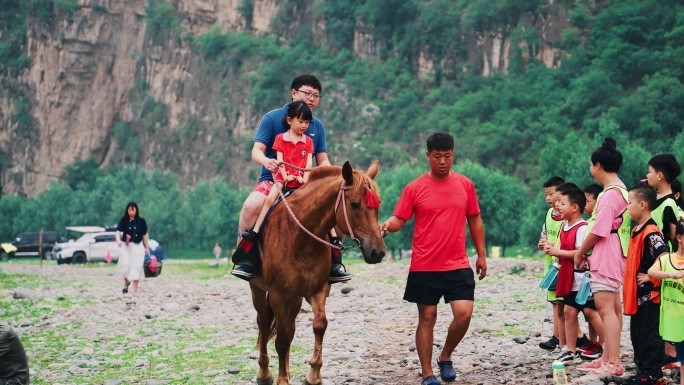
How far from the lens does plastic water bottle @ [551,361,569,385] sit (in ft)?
27.0

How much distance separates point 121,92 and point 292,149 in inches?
4564

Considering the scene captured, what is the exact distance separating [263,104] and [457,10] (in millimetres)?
23543

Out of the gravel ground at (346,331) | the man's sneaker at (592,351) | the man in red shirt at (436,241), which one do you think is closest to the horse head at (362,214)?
the man in red shirt at (436,241)

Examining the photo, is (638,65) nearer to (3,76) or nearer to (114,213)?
(114,213)

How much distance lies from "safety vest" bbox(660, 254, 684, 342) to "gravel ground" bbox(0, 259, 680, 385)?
0.79m

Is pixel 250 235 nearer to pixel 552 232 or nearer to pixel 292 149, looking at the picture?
pixel 292 149

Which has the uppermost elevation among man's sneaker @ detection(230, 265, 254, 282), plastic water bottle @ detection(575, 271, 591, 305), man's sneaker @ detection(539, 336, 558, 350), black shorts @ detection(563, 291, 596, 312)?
man's sneaker @ detection(230, 265, 254, 282)

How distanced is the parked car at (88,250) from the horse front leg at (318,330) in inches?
1786

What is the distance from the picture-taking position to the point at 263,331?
10.0 m

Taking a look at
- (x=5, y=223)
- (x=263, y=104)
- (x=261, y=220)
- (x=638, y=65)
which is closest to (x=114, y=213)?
(x=5, y=223)

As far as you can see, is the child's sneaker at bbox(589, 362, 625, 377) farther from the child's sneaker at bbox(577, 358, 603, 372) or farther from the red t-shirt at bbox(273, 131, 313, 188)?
the red t-shirt at bbox(273, 131, 313, 188)

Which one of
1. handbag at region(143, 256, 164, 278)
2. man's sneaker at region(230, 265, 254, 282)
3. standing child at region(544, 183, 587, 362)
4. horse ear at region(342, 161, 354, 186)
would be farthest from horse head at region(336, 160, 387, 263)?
handbag at region(143, 256, 164, 278)

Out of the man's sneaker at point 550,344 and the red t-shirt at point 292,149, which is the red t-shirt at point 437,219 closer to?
the red t-shirt at point 292,149

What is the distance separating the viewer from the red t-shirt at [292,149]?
30.6 ft
